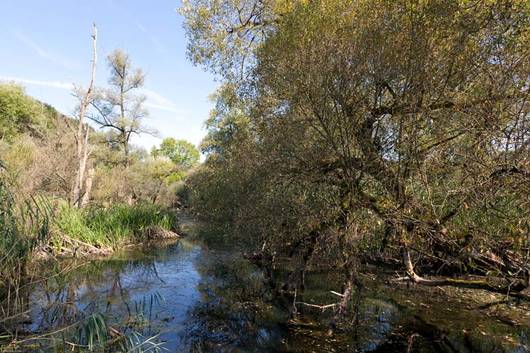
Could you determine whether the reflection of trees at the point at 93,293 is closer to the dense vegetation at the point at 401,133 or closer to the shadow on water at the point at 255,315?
the shadow on water at the point at 255,315

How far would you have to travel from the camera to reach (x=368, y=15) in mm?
5895

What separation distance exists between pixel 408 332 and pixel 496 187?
11.9ft

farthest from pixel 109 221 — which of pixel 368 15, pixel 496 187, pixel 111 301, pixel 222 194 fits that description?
pixel 496 187

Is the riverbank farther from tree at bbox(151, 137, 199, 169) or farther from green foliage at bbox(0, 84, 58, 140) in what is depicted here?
tree at bbox(151, 137, 199, 169)

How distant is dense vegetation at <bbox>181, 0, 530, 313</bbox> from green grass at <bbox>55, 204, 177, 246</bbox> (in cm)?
720

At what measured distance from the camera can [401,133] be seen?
5398mm

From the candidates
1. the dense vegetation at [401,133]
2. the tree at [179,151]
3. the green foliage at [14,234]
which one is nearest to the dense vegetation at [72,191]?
the green foliage at [14,234]

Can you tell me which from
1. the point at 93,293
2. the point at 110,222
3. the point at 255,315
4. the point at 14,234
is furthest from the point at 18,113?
the point at 255,315

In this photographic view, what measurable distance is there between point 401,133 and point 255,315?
179 inches

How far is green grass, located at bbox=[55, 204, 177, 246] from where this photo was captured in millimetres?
12516

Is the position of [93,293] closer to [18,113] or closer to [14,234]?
[14,234]

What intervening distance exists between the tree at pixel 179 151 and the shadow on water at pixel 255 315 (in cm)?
5411

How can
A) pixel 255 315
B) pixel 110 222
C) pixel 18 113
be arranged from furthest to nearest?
1. pixel 18 113
2. pixel 110 222
3. pixel 255 315

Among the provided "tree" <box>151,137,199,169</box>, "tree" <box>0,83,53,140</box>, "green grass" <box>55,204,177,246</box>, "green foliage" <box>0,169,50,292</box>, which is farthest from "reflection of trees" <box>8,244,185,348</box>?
"tree" <box>151,137,199,169</box>
